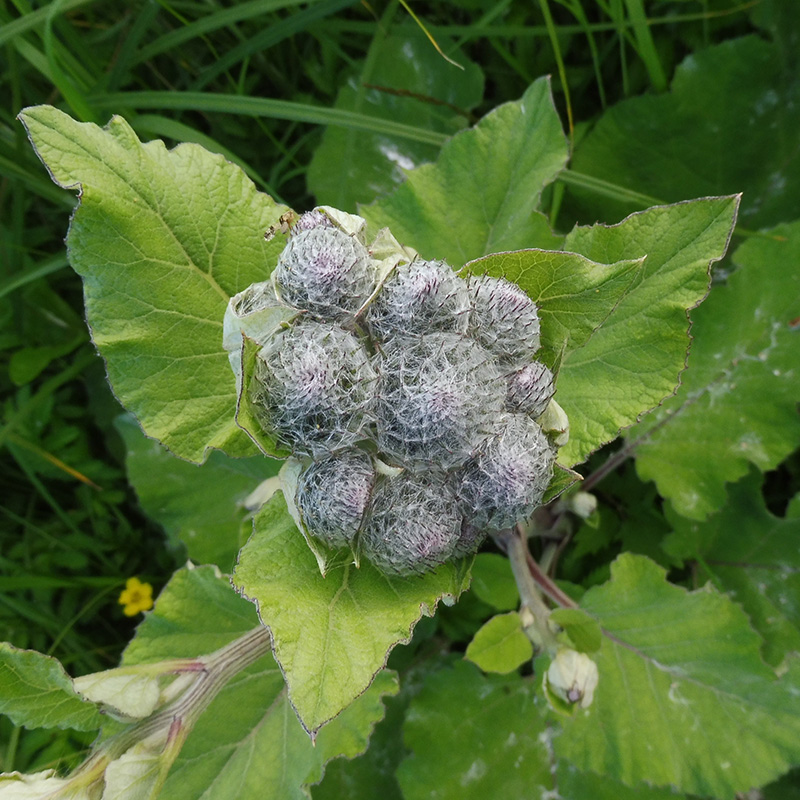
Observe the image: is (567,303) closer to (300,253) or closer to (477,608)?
(300,253)

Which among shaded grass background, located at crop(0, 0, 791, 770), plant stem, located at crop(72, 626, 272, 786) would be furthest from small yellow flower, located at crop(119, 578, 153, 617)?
plant stem, located at crop(72, 626, 272, 786)

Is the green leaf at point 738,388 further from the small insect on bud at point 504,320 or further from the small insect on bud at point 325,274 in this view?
the small insect on bud at point 325,274

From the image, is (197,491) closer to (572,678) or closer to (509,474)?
(572,678)

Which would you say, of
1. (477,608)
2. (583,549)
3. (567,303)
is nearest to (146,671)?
(567,303)

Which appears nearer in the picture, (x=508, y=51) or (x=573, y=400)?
(x=573, y=400)

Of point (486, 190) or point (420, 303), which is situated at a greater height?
point (420, 303)

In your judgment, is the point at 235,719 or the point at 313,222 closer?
the point at 313,222

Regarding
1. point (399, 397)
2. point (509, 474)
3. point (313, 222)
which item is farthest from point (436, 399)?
point (313, 222)
